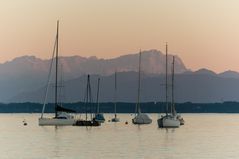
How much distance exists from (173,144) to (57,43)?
141 ft

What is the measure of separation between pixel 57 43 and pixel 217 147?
162 feet

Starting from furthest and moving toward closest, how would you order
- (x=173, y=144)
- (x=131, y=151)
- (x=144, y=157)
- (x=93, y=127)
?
(x=93, y=127) → (x=173, y=144) → (x=131, y=151) → (x=144, y=157)

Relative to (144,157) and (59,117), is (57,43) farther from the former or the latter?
(144,157)

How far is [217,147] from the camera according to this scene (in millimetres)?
78062

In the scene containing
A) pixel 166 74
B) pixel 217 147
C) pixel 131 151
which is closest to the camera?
pixel 131 151

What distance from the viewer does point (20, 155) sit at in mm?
65000

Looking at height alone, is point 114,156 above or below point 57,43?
below

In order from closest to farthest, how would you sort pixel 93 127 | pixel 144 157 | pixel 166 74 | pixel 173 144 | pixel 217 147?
1. pixel 144 157
2. pixel 217 147
3. pixel 173 144
4. pixel 166 74
5. pixel 93 127

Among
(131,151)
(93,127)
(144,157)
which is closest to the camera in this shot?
(144,157)

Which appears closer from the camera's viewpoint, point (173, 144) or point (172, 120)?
point (173, 144)

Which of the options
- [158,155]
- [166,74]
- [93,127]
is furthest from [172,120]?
[158,155]

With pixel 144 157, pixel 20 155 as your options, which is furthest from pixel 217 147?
pixel 20 155

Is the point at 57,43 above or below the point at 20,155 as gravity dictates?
above

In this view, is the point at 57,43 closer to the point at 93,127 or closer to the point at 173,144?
the point at 93,127
